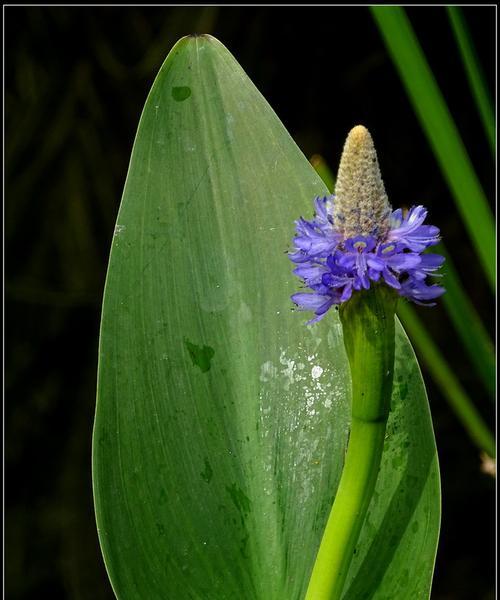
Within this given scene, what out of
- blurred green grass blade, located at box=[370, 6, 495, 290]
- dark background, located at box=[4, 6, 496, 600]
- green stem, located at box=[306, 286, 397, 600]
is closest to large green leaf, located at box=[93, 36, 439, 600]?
green stem, located at box=[306, 286, 397, 600]

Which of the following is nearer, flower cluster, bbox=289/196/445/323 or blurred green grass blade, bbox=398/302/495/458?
flower cluster, bbox=289/196/445/323

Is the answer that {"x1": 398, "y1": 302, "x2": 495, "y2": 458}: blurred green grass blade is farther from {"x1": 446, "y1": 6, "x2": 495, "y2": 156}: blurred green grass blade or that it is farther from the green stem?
the green stem

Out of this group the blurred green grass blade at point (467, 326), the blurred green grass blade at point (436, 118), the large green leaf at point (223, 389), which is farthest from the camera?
the blurred green grass blade at point (467, 326)

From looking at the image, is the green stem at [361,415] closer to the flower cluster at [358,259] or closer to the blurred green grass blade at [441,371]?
the flower cluster at [358,259]

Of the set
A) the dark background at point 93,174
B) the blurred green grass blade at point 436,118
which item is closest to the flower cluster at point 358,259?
the blurred green grass blade at point 436,118

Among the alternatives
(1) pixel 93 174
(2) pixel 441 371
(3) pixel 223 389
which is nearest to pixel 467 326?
(2) pixel 441 371

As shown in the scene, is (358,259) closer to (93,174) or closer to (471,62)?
(471,62)

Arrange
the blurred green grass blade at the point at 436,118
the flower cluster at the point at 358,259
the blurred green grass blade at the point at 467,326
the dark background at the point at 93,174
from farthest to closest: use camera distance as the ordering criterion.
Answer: the dark background at the point at 93,174 → the blurred green grass blade at the point at 467,326 → the blurred green grass blade at the point at 436,118 → the flower cluster at the point at 358,259
